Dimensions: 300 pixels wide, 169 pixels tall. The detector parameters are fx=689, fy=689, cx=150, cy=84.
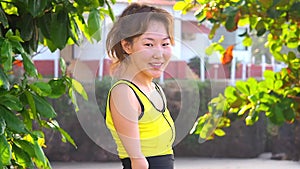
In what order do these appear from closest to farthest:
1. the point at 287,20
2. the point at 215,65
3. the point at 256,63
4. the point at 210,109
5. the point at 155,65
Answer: the point at 155,65 → the point at 215,65 → the point at 210,109 → the point at 287,20 → the point at 256,63

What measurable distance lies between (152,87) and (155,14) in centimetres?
19

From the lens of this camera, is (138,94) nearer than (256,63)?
Yes

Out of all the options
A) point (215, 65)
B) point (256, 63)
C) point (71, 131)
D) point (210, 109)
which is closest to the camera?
point (215, 65)

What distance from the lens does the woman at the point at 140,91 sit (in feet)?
5.23

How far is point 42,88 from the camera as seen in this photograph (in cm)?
201

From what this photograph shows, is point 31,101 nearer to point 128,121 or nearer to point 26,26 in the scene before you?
point 26,26

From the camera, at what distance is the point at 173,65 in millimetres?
1712

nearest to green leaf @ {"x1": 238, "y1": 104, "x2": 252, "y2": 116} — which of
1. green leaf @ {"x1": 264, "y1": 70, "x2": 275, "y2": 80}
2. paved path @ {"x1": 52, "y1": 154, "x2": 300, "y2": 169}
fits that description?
green leaf @ {"x1": 264, "y1": 70, "x2": 275, "y2": 80}

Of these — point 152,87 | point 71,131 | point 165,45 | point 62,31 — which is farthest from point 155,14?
point 71,131

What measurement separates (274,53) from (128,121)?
1899 millimetres

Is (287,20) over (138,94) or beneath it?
over

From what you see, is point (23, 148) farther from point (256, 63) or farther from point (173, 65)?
point (256, 63)

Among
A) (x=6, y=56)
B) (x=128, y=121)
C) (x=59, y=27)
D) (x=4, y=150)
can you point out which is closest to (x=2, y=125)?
(x=4, y=150)

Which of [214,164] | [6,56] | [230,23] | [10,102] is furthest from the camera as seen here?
[214,164]
